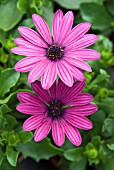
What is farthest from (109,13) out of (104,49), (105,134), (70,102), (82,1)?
(70,102)

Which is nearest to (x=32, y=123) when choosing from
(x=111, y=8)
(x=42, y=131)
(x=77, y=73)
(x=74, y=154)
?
(x=42, y=131)

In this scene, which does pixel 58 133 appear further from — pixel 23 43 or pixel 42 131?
pixel 23 43

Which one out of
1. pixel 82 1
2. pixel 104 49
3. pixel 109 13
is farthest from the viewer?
pixel 109 13

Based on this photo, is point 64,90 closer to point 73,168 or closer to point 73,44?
point 73,44

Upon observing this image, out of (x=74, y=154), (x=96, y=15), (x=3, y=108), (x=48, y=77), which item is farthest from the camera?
(x=96, y=15)

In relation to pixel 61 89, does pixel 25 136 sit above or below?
below

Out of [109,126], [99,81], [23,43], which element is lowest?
[109,126]

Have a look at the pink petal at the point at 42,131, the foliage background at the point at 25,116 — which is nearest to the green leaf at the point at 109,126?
the foliage background at the point at 25,116
